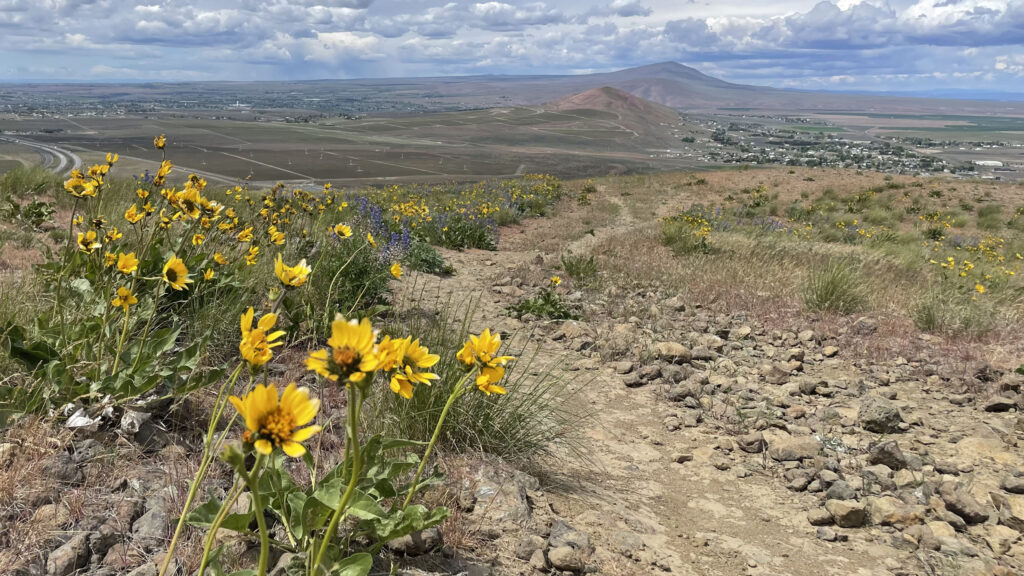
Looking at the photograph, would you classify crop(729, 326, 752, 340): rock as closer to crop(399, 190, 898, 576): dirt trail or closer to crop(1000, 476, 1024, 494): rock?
crop(399, 190, 898, 576): dirt trail

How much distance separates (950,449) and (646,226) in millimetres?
11608

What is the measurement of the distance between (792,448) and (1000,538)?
1000mm

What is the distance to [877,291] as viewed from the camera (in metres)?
7.08

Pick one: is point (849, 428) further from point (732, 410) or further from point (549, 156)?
point (549, 156)

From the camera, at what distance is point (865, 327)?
566 cm

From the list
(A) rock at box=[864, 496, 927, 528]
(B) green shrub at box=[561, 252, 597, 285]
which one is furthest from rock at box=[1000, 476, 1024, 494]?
(B) green shrub at box=[561, 252, 597, 285]

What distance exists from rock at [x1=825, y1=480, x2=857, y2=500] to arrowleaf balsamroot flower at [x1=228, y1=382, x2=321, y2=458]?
288 centimetres

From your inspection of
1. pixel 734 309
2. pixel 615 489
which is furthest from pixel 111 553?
pixel 734 309

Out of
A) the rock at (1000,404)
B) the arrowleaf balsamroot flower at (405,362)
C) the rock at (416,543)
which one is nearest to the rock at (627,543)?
the rock at (416,543)

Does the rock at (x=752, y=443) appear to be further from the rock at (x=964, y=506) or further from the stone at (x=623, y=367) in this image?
the stone at (x=623, y=367)

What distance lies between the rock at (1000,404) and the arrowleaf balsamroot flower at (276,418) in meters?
4.75

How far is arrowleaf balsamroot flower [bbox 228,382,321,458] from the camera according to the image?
0.97 meters

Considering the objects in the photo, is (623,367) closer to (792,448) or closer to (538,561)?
(792,448)

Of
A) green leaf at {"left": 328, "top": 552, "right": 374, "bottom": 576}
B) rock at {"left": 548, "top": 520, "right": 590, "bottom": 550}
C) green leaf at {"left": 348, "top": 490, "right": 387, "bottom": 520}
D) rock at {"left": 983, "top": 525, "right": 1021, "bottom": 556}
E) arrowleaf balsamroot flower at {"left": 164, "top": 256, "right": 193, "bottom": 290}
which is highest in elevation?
arrowleaf balsamroot flower at {"left": 164, "top": 256, "right": 193, "bottom": 290}
